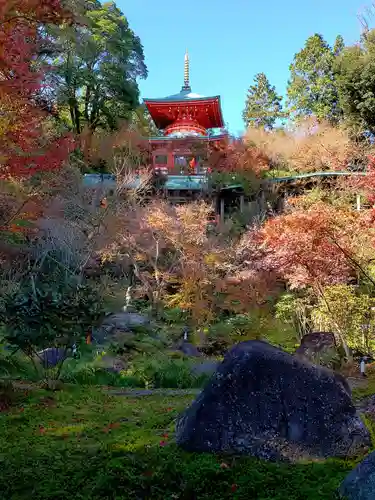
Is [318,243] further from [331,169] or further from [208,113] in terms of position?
[208,113]

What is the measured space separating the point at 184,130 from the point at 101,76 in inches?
228

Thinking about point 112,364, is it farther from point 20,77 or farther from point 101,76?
point 101,76

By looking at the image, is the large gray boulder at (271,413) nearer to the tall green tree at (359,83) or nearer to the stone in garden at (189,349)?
the stone in garden at (189,349)

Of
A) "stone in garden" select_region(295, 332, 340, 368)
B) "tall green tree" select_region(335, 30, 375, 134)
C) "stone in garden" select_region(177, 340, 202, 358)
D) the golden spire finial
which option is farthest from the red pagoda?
"stone in garden" select_region(295, 332, 340, 368)

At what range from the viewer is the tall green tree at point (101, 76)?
24.3m

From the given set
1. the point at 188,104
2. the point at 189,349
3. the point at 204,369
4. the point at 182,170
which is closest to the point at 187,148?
the point at 182,170

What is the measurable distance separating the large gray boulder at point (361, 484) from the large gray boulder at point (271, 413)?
80 centimetres

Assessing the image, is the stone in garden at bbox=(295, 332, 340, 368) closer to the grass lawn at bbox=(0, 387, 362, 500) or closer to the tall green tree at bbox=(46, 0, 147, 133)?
the grass lawn at bbox=(0, 387, 362, 500)

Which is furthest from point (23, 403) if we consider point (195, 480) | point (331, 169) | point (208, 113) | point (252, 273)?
point (208, 113)

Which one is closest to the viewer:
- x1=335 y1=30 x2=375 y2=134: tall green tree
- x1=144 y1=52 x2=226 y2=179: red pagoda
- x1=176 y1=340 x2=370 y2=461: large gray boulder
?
x1=176 y1=340 x2=370 y2=461: large gray boulder

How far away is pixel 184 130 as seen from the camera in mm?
24141

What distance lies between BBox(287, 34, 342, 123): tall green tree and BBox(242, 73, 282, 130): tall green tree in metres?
5.93

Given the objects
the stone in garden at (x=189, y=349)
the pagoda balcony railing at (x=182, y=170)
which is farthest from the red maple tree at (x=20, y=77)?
the pagoda balcony railing at (x=182, y=170)

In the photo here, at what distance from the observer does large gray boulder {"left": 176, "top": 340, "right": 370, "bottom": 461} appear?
3.24 meters
